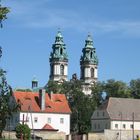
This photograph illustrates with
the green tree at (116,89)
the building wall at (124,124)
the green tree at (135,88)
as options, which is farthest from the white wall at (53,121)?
the green tree at (135,88)

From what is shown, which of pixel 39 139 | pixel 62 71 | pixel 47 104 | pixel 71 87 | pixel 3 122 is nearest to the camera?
pixel 3 122

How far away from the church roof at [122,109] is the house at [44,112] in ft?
44.4

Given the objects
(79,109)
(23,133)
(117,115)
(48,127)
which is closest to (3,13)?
(23,133)

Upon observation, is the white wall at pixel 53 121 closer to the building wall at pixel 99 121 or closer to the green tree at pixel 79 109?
the green tree at pixel 79 109

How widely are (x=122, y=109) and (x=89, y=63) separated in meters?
70.1

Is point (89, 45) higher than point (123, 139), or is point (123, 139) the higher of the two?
point (89, 45)

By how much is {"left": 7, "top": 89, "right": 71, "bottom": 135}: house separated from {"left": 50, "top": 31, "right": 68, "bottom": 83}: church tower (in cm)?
7898

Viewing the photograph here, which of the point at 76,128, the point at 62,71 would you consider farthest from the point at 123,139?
the point at 62,71

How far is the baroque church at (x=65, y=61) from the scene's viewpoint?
566 feet

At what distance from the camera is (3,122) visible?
16438 mm

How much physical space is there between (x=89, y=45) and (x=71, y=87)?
56477 mm

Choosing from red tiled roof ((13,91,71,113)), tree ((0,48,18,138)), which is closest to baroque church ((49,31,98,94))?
red tiled roof ((13,91,71,113))

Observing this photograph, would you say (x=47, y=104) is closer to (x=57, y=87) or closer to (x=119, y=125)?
(x=119, y=125)

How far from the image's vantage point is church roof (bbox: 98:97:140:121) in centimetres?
10388
